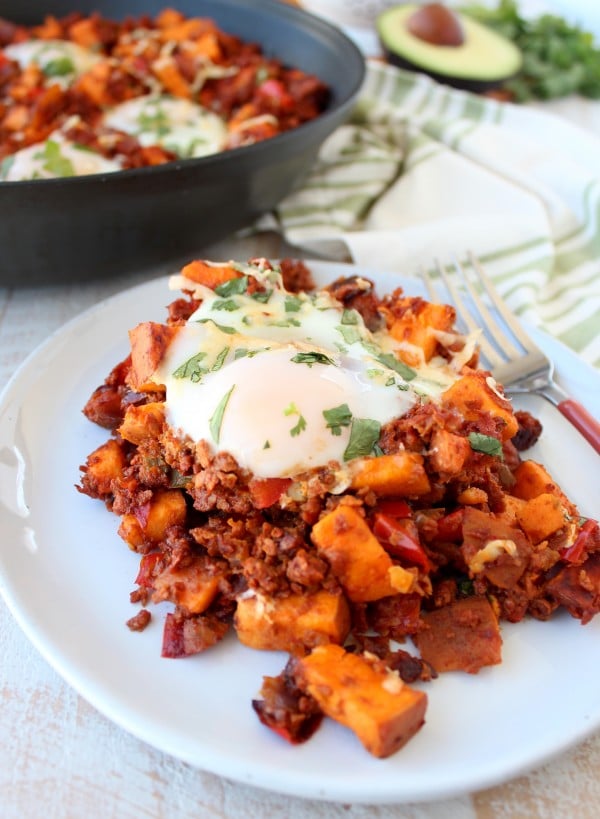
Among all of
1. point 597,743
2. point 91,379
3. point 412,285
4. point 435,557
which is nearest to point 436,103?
point 412,285

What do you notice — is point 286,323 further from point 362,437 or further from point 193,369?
point 362,437

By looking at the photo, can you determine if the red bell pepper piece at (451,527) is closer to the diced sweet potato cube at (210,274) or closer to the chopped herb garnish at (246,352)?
the chopped herb garnish at (246,352)

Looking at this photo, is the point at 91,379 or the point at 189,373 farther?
the point at 91,379

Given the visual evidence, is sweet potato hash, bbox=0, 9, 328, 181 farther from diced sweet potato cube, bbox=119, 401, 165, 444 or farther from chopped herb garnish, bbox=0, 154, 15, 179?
diced sweet potato cube, bbox=119, 401, 165, 444

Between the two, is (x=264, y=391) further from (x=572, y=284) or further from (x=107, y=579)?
(x=572, y=284)

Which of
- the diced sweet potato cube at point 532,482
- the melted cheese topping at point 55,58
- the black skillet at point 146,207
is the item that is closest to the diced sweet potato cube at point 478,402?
the diced sweet potato cube at point 532,482

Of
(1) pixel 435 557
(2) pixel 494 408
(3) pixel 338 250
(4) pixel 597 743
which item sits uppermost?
(2) pixel 494 408

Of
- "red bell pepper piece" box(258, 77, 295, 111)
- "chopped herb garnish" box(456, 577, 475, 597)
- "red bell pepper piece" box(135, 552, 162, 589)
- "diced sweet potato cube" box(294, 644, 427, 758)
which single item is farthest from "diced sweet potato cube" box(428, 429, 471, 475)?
"red bell pepper piece" box(258, 77, 295, 111)
